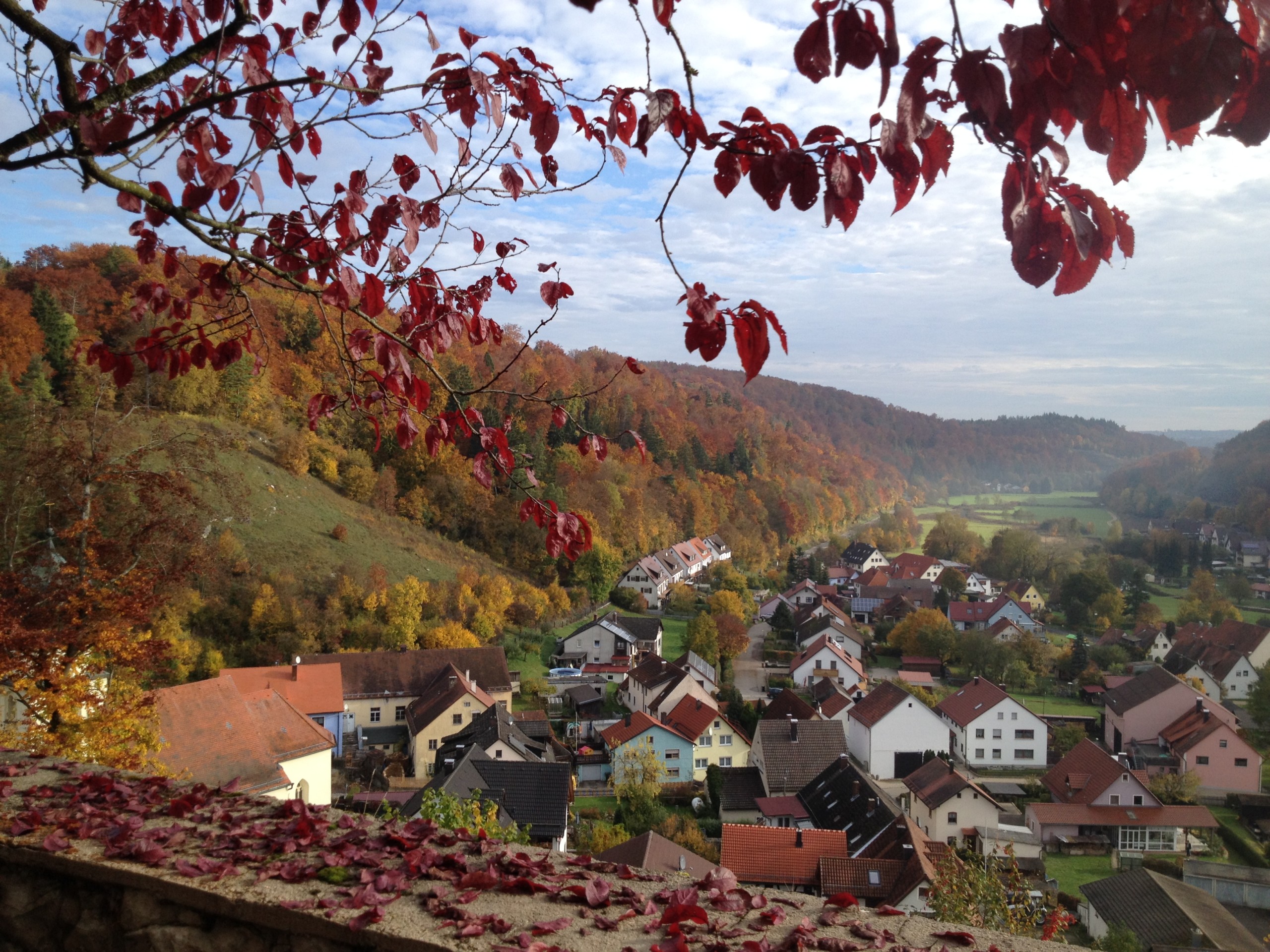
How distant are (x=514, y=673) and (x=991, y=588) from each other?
3373 centimetres

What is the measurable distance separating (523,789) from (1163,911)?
9.82m

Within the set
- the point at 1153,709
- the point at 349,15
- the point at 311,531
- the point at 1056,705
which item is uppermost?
the point at 349,15

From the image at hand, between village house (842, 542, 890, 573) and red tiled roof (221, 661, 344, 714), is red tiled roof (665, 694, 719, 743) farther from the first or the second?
village house (842, 542, 890, 573)

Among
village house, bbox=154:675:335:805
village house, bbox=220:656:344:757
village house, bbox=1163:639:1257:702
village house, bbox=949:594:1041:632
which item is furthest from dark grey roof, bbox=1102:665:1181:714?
village house, bbox=154:675:335:805

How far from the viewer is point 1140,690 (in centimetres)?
2442

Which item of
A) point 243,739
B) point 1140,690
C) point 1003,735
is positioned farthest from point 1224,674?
point 243,739

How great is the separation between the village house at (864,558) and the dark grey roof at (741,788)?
35.1 metres

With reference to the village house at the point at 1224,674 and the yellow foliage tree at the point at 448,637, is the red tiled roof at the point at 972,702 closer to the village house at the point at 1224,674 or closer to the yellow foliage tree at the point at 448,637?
the village house at the point at 1224,674

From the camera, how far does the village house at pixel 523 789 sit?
44.0 feet

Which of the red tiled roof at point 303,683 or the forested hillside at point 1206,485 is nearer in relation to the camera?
the red tiled roof at point 303,683

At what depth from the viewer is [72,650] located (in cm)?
641

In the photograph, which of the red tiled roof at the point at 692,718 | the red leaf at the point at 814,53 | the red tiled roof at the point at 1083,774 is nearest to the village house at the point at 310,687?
the red tiled roof at the point at 692,718

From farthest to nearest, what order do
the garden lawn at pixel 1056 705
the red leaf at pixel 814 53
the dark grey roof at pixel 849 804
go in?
the garden lawn at pixel 1056 705 → the dark grey roof at pixel 849 804 → the red leaf at pixel 814 53

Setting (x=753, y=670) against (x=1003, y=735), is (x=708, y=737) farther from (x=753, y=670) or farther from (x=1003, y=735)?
(x=753, y=670)
